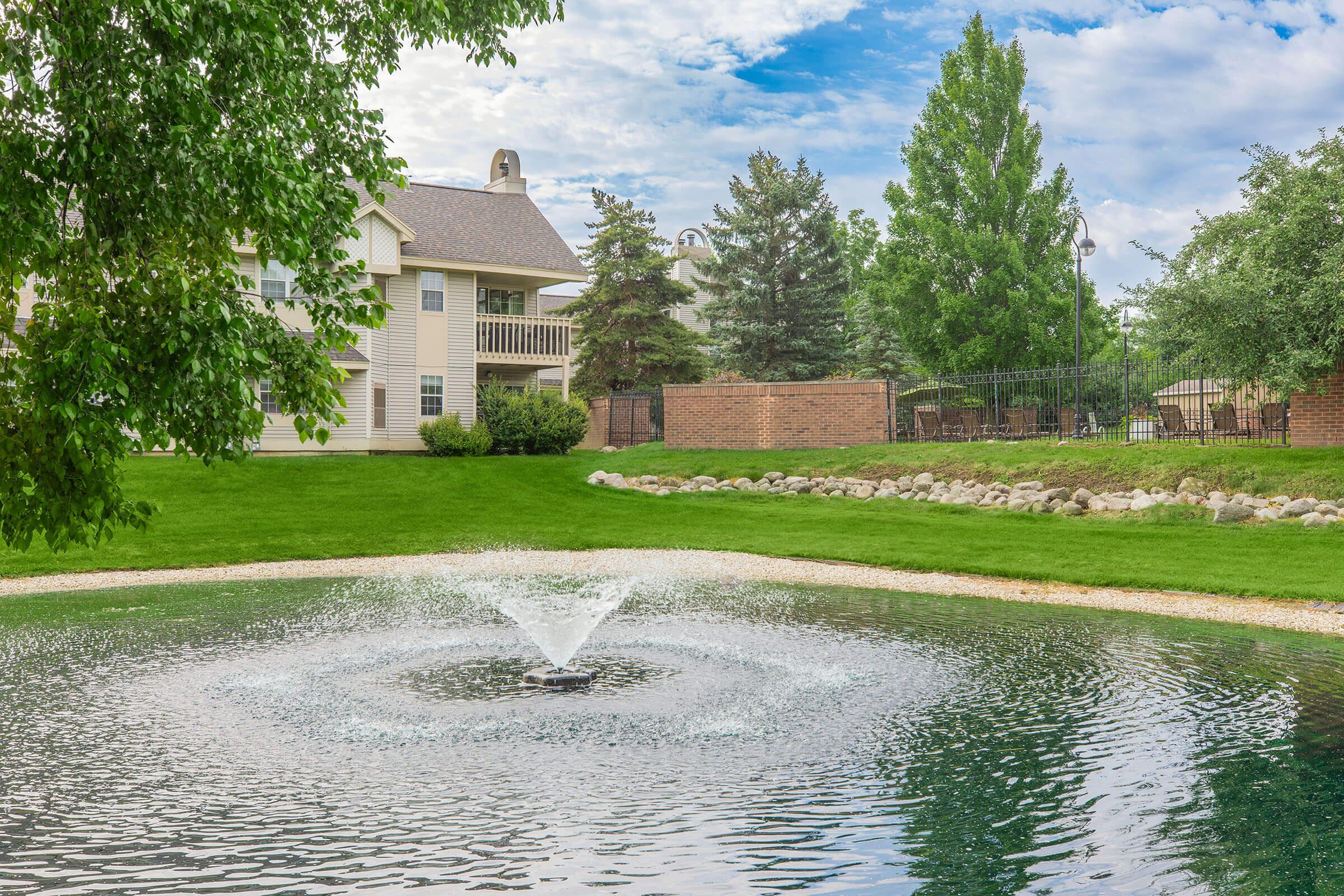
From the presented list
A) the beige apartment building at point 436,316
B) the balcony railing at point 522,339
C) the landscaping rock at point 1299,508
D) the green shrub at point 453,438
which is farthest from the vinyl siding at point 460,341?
the landscaping rock at point 1299,508

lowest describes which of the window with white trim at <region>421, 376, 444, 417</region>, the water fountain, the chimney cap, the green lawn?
the water fountain

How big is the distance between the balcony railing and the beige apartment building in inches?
1.4

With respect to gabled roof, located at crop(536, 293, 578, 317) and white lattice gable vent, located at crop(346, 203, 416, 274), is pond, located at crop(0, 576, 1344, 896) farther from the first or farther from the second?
gabled roof, located at crop(536, 293, 578, 317)

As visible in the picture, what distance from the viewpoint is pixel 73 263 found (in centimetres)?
521

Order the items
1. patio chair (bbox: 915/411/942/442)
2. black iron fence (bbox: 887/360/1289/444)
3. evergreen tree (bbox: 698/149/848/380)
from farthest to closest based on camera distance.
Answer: evergreen tree (bbox: 698/149/848/380) → patio chair (bbox: 915/411/942/442) → black iron fence (bbox: 887/360/1289/444)

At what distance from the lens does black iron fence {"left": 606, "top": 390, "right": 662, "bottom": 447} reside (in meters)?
33.3

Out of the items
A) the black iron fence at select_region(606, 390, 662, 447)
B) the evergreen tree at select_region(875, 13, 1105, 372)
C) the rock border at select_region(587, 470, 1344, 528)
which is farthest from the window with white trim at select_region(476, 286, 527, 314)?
the evergreen tree at select_region(875, 13, 1105, 372)

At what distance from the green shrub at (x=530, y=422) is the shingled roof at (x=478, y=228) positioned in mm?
4643

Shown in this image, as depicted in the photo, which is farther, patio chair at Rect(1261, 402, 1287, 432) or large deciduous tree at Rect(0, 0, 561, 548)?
patio chair at Rect(1261, 402, 1287, 432)

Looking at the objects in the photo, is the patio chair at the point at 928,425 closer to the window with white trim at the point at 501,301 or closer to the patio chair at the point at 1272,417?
the patio chair at the point at 1272,417

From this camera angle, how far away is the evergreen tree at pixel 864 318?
138 feet

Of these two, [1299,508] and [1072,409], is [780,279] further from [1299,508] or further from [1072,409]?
[1299,508]

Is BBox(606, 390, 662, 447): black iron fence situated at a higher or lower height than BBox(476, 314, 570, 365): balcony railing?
lower

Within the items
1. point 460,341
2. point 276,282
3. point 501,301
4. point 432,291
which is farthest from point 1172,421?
point 276,282
